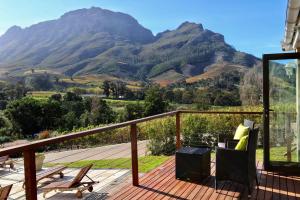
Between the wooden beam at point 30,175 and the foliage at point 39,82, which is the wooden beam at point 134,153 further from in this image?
the foliage at point 39,82

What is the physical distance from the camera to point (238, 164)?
4.19 m

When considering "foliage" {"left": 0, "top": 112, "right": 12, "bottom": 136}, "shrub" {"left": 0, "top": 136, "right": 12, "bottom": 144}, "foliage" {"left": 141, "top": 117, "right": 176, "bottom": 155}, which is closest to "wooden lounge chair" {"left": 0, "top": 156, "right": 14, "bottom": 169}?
"foliage" {"left": 141, "top": 117, "right": 176, "bottom": 155}

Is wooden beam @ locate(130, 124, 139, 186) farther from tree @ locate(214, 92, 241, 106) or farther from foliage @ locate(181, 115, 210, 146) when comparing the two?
tree @ locate(214, 92, 241, 106)

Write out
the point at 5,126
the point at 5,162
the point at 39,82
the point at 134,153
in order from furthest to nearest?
the point at 39,82 < the point at 5,126 < the point at 5,162 < the point at 134,153

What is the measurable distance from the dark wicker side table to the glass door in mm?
1161

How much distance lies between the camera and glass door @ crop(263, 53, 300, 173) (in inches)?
209

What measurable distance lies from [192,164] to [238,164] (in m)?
0.81

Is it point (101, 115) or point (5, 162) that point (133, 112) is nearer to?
point (101, 115)

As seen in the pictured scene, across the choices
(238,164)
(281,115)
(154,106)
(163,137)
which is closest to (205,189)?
(238,164)

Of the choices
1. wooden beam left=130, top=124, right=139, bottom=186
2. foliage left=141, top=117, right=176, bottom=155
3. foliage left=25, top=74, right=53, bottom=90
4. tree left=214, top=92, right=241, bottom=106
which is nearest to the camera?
wooden beam left=130, top=124, right=139, bottom=186

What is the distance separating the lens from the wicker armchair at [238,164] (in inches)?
163

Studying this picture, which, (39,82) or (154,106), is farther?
(39,82)

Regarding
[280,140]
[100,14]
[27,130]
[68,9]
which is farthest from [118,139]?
[68,9]

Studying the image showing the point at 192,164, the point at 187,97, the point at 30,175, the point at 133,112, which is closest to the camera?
the point at 30,175
